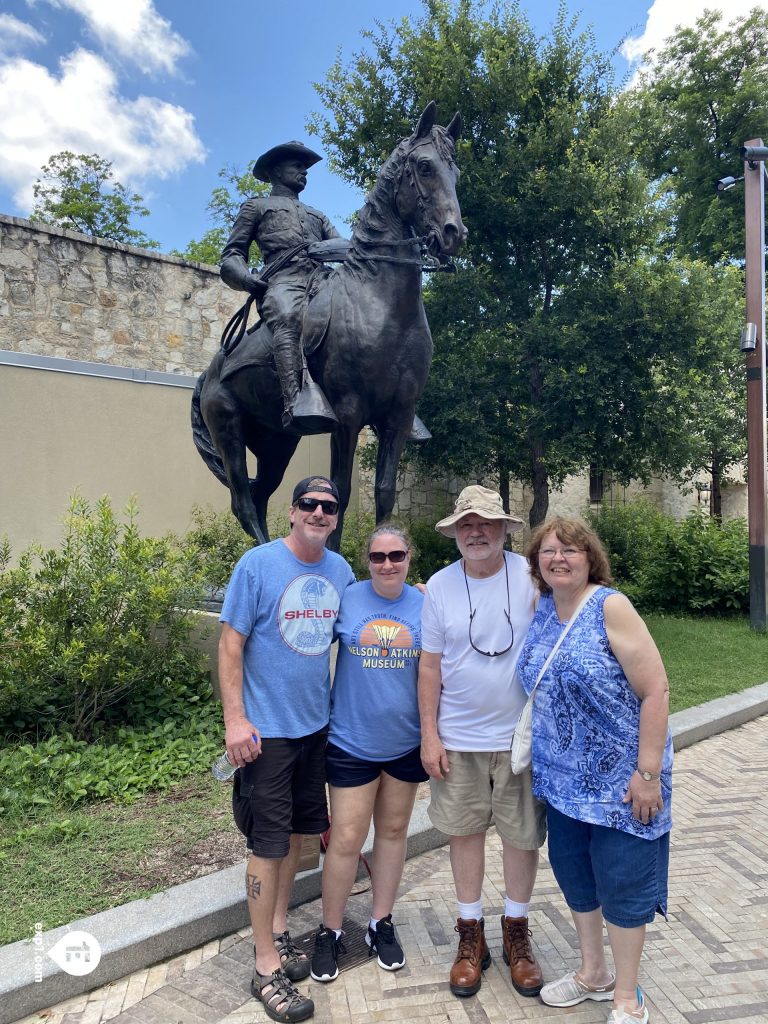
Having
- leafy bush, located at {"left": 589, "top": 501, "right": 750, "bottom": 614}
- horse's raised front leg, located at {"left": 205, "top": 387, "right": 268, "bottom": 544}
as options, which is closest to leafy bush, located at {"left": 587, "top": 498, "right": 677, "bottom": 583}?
leafy bush, located at {"left": 589, "top": 501, "right": 750, "bottom": 614}

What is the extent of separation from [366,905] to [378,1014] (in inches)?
30.0

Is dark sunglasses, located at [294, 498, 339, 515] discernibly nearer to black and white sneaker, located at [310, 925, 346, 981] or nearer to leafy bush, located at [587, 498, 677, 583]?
black and white sneaker, located at [310, 925, 346, 981]

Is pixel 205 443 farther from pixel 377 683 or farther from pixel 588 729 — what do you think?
pixel 588 729

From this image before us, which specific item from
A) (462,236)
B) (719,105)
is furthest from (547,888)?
(719,105)

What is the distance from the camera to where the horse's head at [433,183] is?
4.08 m

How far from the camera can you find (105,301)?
11328mm

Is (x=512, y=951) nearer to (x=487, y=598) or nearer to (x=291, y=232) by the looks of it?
(x=487, y=598)

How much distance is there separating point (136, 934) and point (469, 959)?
125 centimetres

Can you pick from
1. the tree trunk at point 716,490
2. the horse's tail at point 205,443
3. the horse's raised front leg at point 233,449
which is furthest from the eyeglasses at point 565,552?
the tree trunk at point 716,490

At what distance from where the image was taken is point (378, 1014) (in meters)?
2.44

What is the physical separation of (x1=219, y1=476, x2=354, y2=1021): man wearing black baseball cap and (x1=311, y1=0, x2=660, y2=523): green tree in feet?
29.2

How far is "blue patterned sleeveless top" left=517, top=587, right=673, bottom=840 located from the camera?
7.40 feet

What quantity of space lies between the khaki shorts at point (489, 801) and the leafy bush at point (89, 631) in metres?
2.95

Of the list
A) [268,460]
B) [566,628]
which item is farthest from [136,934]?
[268,460]
